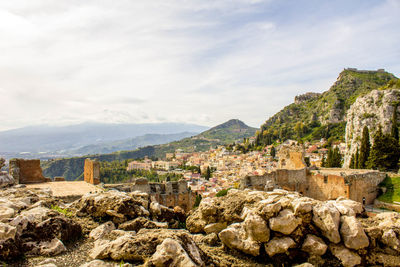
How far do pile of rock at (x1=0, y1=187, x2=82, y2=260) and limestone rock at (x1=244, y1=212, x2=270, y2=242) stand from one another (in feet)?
11.8

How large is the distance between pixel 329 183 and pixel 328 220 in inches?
739

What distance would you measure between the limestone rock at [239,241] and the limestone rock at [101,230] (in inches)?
102

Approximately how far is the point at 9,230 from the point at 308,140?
11239cm

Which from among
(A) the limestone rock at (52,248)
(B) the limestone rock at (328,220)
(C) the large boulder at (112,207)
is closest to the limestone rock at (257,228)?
(B) the limestone rock at (328,220)

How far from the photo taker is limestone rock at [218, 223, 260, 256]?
192 inches

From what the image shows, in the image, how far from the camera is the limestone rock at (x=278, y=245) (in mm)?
4684

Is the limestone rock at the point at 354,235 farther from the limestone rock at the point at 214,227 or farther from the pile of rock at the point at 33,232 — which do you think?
the pile of rock at the point at 33,232

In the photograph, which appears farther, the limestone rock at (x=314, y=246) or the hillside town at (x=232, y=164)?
the hillside town at (x=232, y=164)

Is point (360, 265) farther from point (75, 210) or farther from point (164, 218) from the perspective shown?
point (75, 210)

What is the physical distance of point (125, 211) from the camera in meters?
6.27

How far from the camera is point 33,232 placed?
15.3 feet

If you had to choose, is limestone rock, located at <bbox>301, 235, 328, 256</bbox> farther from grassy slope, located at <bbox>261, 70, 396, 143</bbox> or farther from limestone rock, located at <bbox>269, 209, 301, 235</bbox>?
grassy slope, located at <bbox>261, 70, 396, 143</bbox>

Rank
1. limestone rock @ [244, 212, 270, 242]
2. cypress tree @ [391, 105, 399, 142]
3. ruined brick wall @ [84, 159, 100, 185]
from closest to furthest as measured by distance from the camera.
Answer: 1. limestone rock @ [244, 212, 270, 242]
2. ruined brick wall @ [84, 159, 100, 185]
3. cypress tree @ [391, 105, 399, 142]

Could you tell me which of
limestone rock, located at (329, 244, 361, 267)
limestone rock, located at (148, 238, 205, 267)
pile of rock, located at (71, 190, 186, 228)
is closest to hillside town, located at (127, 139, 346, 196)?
pile of rock, located at (71, 190, 186, 228)
